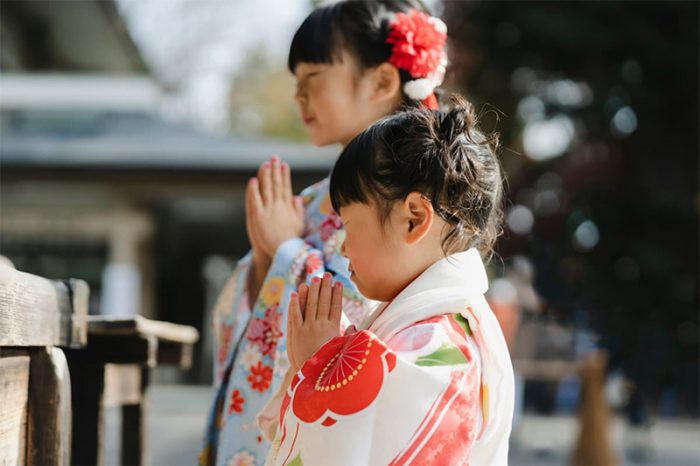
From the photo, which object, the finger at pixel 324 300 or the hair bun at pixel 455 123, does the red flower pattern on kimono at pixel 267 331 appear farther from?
the hair bun at pixel 455 123

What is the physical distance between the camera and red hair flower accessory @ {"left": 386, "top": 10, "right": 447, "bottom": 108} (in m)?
2.10

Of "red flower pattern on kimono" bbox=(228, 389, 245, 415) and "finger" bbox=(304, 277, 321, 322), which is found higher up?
"finger" bbox=(304, 277, 321, 322)

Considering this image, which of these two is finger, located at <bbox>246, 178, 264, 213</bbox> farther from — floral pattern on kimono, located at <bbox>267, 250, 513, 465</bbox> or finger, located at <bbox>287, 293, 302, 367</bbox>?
floral pattern on kimono, located at <bbox>267, 250, 513, 465</bbox>

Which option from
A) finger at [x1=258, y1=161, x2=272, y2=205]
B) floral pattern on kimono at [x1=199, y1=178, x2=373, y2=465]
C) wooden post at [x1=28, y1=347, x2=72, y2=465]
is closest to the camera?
wooden post at [x1=28, y1=347, x2=72, y2=465]

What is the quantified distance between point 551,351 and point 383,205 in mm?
9832

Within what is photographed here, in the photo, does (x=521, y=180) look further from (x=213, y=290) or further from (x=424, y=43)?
(x=424, y=43)

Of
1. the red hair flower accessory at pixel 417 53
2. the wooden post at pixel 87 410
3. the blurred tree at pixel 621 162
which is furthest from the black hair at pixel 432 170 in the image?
the blurred tree at pixel 621 162

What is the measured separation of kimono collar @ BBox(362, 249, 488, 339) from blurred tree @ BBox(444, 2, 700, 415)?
16.8 feet

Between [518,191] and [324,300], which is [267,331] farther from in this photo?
[518,191]

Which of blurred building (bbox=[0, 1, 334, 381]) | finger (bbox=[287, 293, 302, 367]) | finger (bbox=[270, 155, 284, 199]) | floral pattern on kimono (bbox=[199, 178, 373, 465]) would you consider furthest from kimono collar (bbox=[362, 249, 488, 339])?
blurred building (bbox=[0, 1, 334, 381])

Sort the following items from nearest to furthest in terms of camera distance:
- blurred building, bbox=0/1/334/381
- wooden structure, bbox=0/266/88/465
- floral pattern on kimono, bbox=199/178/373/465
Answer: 1. wooden structure, bbox=0/266/88/465
2. floral pattern on kimono, bbox=199/178/373/465
3. blurred building, bbox=0/1/334/381

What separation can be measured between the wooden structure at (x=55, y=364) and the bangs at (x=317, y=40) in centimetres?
69

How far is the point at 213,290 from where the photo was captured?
46.4ft

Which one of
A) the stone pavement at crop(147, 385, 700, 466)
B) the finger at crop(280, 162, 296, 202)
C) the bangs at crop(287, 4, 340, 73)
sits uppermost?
the bangs at crop(287, 4, 340, 73)
